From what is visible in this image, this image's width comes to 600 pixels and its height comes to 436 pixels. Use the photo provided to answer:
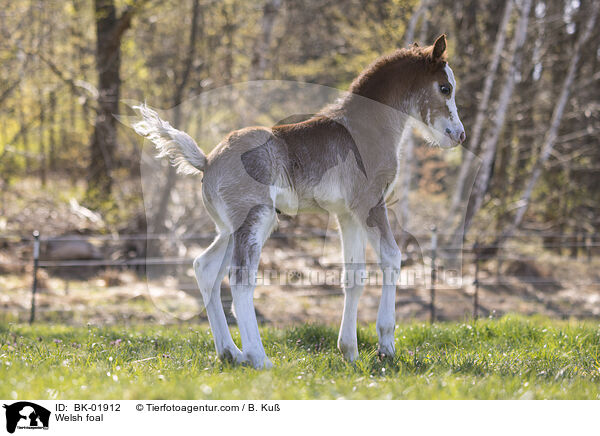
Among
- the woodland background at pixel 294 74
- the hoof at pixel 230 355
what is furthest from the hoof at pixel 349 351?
the woodland background at pixel 294 74

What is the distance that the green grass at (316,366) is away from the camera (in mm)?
3680

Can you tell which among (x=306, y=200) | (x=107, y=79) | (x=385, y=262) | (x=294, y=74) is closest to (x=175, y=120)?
(x=107, y=79)

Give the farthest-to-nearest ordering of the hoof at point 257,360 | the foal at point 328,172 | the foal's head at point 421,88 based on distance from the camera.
Answer: 1. the foal's head at point 421,88
2. the foal at point 328,172
3. the hoof at point 257,360

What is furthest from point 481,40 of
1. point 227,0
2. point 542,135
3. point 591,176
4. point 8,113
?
point 8,113

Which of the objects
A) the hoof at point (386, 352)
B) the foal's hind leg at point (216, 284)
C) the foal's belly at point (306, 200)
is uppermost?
the foal's belly at point (306, 200)

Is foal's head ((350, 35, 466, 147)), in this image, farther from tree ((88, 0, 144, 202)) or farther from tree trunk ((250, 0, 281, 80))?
tree ((88, 0, 144, 202))

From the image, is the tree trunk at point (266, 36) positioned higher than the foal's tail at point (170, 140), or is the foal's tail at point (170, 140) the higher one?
the tree trunk at point (266, 36)

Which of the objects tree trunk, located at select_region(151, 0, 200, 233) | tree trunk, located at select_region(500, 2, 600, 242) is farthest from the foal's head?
tree trunk, located at select_region(500, 2, 600, 242)

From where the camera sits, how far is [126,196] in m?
13.1

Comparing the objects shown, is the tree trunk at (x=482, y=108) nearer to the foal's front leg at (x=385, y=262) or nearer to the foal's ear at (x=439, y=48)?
the foal's ear at (x=439, y=48)

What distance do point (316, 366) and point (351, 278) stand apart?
90cm

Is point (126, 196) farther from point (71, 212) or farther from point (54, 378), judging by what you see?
point (54, 378)

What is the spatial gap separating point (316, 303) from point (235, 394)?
798 cm

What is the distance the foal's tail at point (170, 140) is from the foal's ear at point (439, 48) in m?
2.21
